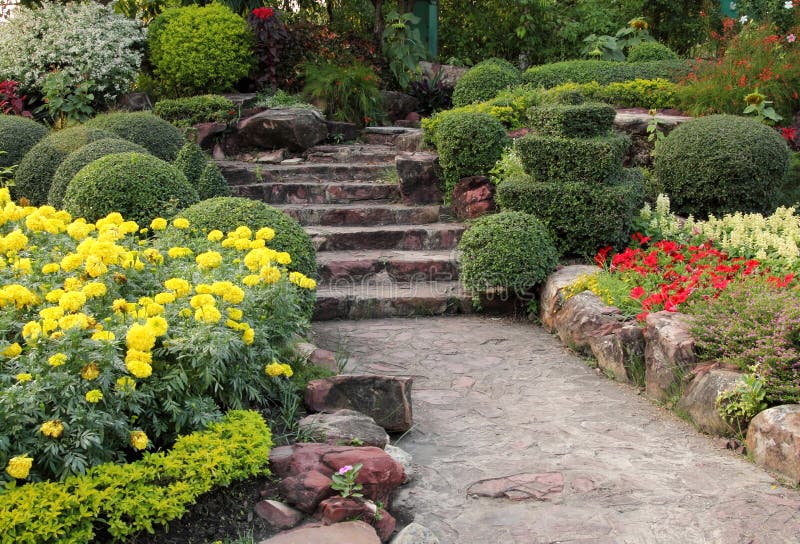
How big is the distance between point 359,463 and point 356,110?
8251 millimetres

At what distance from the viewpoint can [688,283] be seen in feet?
17.7

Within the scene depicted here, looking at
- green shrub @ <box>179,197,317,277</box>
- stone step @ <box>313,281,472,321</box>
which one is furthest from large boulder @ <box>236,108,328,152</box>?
green shrub @ <box>179,197,317,277</box>

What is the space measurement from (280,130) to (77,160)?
3.53 metres

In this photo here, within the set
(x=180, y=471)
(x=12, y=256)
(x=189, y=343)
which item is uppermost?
(x=12, y=256)

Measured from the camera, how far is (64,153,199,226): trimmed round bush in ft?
19.6

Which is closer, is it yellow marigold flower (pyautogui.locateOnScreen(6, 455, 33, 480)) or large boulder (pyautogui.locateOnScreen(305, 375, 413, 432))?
yellow marigold flower (pyautogui.locateOnScreen(6, 455, 33, 480))

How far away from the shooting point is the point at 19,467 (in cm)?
264

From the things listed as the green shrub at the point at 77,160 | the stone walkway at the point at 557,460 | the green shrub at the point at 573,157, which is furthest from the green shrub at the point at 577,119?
the green shrub at the point at 77,160

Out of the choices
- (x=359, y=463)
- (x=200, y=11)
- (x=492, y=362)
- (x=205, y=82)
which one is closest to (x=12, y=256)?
(x=359, y=463)

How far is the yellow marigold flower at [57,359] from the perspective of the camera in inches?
113

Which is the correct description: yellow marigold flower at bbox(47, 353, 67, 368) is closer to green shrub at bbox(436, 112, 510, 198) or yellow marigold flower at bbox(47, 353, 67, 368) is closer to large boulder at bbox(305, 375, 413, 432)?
large boulder at bbox(305, 375, 413, 432)

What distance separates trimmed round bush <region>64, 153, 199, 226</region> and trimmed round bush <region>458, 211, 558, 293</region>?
2.46 metres

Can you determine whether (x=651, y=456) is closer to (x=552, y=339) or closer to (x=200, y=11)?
(x=552, y=339)

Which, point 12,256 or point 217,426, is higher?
point 12,256
